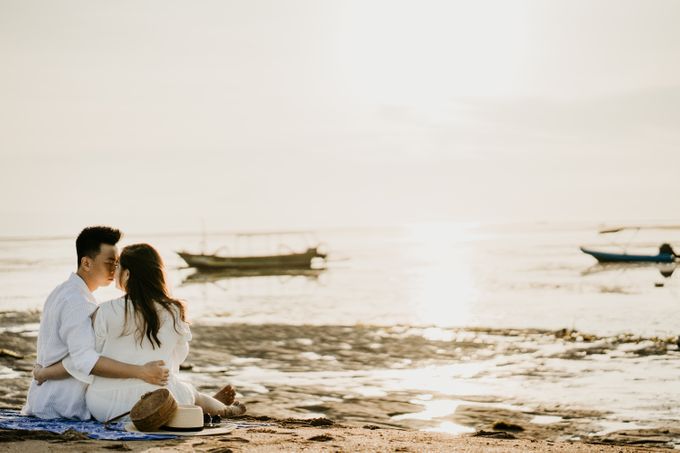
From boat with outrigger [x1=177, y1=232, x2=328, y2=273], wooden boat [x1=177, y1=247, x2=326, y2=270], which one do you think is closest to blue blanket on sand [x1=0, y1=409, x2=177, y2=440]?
boat with outrigger [x1=177, y1=232, x2=328, y2=273]

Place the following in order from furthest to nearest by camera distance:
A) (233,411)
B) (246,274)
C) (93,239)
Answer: (246,274), (233,411), (93,239)

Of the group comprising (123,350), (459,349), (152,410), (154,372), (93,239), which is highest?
(93,239)

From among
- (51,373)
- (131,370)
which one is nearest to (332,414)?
(131,370)

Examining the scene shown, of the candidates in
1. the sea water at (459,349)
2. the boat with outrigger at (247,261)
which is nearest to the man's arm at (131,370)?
the sea water at (459,349)

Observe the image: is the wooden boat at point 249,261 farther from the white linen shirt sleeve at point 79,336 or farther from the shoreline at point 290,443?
the white linen shirt sleeve at point 79,336

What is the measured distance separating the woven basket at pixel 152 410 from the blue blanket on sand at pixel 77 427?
9 cm

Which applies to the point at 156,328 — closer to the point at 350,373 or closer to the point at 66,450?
the point at 66,450

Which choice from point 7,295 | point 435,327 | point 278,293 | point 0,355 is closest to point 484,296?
point 278,293

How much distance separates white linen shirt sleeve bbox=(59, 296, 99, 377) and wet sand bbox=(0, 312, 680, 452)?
53 cm

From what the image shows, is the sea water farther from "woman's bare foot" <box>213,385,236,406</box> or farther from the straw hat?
the straw hat

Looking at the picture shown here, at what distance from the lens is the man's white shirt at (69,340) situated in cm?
566

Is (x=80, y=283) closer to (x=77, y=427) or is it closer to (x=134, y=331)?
(x=134, y=331)

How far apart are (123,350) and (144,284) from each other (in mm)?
534

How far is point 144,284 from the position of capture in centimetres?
566
